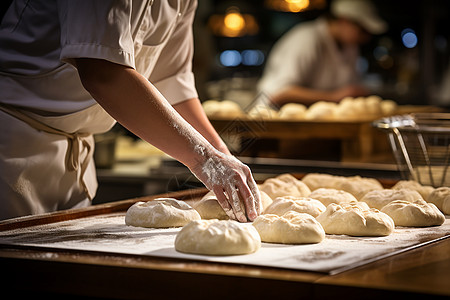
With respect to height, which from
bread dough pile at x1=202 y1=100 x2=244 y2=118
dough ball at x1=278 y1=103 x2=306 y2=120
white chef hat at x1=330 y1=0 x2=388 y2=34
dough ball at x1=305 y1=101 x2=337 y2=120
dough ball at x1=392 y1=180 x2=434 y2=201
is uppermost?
white chef hat at x1=330 y1=0 x2=388 y2=34

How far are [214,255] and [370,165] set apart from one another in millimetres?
2169

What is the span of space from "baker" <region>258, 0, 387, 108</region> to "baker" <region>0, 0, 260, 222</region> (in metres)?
3.06

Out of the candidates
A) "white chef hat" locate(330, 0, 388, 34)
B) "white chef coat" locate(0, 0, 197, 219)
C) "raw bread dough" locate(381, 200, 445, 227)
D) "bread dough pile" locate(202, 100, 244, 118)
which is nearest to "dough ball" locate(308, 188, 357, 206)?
"raw bread dough" locate(381, 200, 445, 227)

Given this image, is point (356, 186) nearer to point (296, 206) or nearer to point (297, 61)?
point (296, 206)

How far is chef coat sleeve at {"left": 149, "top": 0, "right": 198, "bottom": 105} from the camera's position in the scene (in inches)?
92.7

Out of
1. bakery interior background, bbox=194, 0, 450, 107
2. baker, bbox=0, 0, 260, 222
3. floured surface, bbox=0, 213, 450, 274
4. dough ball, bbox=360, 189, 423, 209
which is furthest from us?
bakery interior background, bbox=194, 0, 450, 107

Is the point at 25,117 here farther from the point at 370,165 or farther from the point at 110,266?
the point at 370,165

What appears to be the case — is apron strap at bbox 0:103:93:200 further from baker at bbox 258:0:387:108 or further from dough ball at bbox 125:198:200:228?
baker at bbox 258:0:387:108

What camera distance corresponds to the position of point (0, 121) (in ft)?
6.69

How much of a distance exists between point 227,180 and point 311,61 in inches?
161

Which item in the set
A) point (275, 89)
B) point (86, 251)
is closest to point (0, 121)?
point (86, 251)

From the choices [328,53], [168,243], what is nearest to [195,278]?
[168,243]

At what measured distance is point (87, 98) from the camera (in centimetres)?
205

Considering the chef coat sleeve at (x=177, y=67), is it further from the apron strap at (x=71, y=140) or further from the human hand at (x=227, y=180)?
the human hand at (x=227, y=180)
